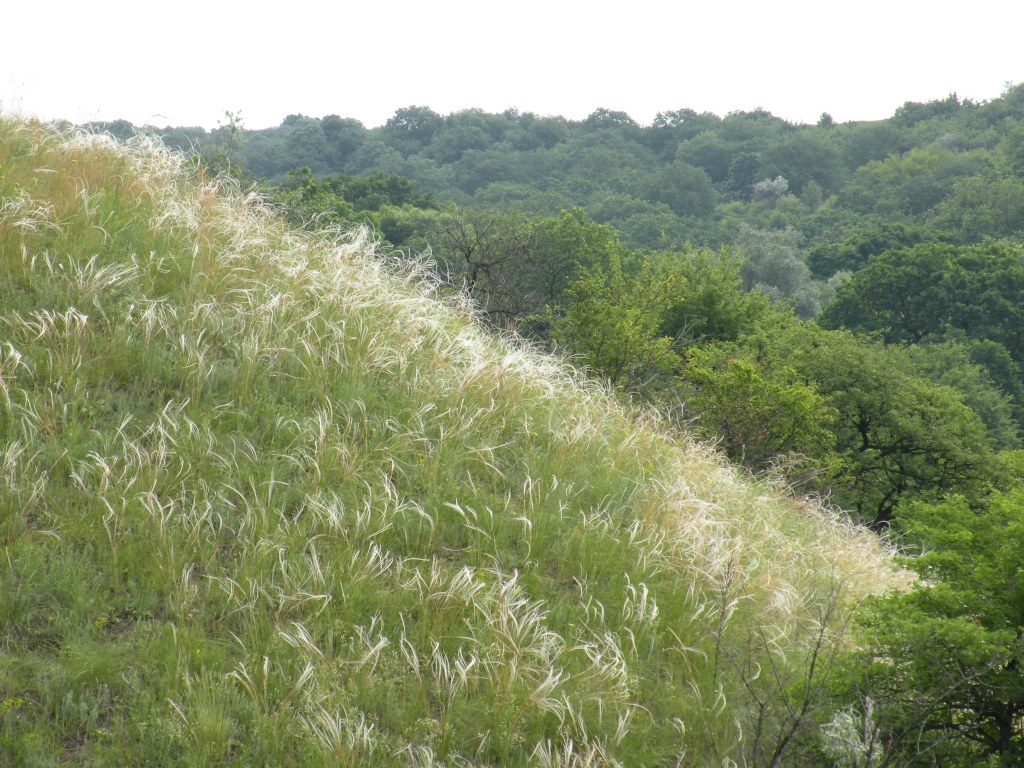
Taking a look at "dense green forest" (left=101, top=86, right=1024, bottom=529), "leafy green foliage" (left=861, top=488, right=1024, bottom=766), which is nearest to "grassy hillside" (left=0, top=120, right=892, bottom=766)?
"leafy green foliage" (left=861, top=488, right=1024, bottom=766)

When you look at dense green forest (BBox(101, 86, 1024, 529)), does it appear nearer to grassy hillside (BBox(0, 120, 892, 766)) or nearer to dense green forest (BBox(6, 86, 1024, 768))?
dense green forest (BBox(6, 86, 1024, 768))

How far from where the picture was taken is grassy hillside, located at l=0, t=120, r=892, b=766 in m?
3.52

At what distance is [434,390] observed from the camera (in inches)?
235

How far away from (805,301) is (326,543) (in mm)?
45675

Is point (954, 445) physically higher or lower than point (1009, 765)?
lower

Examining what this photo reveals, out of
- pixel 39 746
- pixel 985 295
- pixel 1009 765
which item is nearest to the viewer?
pixel 39 746

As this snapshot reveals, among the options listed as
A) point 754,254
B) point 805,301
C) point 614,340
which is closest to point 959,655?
point 614,340

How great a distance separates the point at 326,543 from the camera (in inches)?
172

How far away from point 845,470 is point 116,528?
18482 mm

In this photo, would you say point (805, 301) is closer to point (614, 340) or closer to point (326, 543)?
point (614, 340)

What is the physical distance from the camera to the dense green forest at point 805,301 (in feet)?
12.8

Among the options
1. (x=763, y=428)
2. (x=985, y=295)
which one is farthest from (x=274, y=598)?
(x=985, y=295)

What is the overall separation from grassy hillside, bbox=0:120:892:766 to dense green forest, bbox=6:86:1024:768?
41 centimetres

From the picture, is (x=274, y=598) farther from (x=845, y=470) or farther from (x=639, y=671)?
(x=845, y=470)
